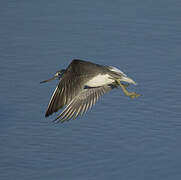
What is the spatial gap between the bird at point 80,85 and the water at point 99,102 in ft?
3.14

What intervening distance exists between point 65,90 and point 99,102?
11.0 ft

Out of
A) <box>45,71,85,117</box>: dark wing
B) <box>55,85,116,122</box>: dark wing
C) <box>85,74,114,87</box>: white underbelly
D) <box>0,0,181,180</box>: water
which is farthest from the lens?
<box>0,0,181,180</box>: water

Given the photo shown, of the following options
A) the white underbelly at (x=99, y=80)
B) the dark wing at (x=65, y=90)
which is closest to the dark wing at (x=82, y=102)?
the white underbelly at (x=99, y=80)

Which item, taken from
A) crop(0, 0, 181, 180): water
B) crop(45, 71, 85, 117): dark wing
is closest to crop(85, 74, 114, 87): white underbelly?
crop(45, 71, 85, 117): dark wing

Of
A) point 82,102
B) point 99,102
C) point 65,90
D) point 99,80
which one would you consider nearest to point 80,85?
point 65,90

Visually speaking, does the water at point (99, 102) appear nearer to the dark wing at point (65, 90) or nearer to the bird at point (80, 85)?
the bird at point (80, 85)

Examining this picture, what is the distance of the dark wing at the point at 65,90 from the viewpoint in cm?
935

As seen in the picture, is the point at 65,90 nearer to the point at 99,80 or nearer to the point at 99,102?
the point at 99,80

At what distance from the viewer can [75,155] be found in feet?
35.8

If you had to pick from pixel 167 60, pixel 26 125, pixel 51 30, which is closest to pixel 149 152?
pixel 26 125

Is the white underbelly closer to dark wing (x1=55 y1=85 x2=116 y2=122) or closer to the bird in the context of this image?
the bird

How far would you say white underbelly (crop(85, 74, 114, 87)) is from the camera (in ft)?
32.5

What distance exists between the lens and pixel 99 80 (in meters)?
10.2

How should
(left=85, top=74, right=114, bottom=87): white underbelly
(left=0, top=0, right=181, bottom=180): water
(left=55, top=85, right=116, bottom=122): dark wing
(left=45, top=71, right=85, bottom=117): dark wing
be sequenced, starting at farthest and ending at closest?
(left=0, top=0, right=181, bottom=180): water → (left=55, top=85, right=116, bottom=122): dark wing → (left=85, top=74, right=114, bottom=87): white underbelly → (left=45, top=71, right=85, bottom=117): dark wing
